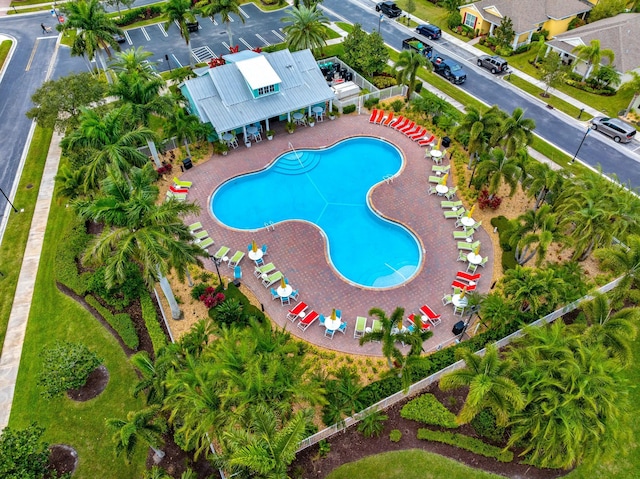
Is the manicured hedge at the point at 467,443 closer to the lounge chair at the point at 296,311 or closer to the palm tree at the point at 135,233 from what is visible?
the lounge chair at the point at 296,311

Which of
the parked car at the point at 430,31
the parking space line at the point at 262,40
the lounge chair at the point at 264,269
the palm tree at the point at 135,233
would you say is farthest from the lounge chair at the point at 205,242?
the parked car at the point at 430,31

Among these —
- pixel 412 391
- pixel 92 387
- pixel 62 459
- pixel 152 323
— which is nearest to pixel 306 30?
pixel 152 323

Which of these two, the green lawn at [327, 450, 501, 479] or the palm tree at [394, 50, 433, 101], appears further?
the palm tree at [394, 50, 433, 101]

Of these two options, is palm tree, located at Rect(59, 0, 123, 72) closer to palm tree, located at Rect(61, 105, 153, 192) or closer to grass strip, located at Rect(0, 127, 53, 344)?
grass strip, located at Rect(0, 127, 53, 344)

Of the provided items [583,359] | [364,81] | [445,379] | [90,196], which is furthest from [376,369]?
[364,81]

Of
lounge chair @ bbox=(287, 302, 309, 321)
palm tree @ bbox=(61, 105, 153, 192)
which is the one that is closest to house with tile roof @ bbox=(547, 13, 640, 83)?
lounge chair @ bbox=(287, 302, 309, 321)

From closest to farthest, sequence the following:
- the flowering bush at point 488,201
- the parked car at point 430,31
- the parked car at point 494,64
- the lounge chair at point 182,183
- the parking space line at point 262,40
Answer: the flowering bush at point 488,201 < the lounge chair at point 182,183 < the parked car at point 494,64 < the parking space line at point 262,40 < the parked car at point 430,31
